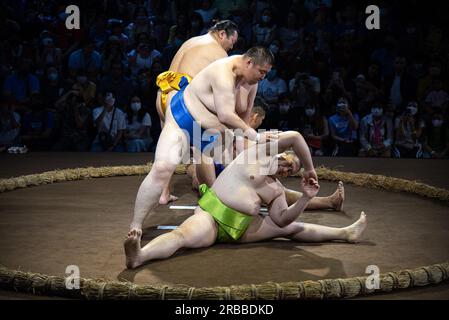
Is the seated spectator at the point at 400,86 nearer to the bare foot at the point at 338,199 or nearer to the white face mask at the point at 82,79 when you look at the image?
the bare foot at the point at 338,199

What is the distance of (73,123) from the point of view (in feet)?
19.9

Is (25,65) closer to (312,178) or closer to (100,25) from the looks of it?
(100,25)

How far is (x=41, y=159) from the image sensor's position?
5629 millimetres

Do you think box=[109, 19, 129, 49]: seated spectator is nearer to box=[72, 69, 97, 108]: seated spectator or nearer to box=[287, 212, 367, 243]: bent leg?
box=[72, 69, 97, 108]: seated spectator

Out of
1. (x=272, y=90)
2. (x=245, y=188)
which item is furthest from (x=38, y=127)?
(x=245, y=188)

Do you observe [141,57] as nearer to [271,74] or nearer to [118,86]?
A: [118,86]

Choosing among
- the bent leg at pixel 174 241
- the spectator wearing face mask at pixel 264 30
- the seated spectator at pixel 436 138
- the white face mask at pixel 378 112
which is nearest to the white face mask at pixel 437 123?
the seated spectator at pixel 436 138

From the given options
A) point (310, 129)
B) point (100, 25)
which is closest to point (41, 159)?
point (100, 25)

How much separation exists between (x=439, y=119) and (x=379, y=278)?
11.6ft

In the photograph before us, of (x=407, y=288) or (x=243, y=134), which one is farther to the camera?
(x=243, y=134)

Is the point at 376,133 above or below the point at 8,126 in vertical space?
below

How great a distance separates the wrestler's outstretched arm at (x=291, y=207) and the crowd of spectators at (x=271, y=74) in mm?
2845

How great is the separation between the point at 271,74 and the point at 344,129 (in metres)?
0.78

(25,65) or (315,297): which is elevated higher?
(25,65)
